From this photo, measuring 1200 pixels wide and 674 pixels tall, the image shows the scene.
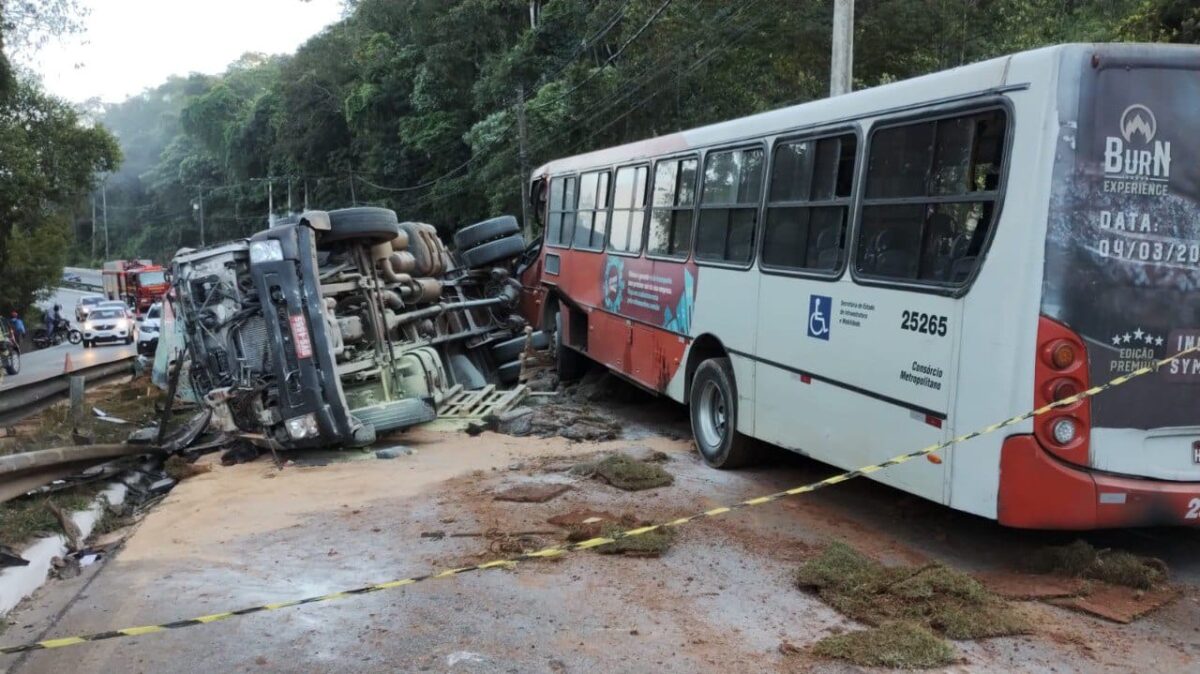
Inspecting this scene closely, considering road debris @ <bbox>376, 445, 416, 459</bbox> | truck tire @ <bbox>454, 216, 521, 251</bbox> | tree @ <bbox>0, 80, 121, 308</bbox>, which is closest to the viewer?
road debris @ <bbox>376, 445, 416, 459</bbox>

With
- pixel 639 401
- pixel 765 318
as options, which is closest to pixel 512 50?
pixel 639 401

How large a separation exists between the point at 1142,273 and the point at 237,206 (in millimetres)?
61709

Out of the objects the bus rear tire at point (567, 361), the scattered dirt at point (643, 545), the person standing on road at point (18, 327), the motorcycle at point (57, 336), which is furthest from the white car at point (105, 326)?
the scattered dirt at point (643, 545)

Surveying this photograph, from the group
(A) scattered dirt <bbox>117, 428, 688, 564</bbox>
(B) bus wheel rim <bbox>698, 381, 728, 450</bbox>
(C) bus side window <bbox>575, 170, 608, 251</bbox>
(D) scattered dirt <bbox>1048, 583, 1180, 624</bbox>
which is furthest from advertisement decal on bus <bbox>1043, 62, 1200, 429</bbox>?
(C) bus side window <bbox>575, 170, 608, 251</bbox>

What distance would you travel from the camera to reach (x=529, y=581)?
5055 mm

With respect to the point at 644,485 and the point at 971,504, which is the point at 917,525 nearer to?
the point at 971,504

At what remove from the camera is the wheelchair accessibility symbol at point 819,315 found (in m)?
5.98

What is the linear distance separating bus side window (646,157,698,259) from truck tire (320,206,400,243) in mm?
3035

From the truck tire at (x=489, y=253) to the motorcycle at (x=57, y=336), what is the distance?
25664 mm

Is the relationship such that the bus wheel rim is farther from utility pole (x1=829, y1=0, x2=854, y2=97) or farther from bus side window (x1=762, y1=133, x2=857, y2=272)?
utility pole (x1=829, y1=0, x2=854, y2=97)

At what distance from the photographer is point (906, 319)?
17.1 ft

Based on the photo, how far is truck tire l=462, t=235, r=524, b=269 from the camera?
1419 centimetres

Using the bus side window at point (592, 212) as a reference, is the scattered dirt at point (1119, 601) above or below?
below

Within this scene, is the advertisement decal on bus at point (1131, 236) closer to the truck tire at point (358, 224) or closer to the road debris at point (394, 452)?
the road debris at point (394, 452)
